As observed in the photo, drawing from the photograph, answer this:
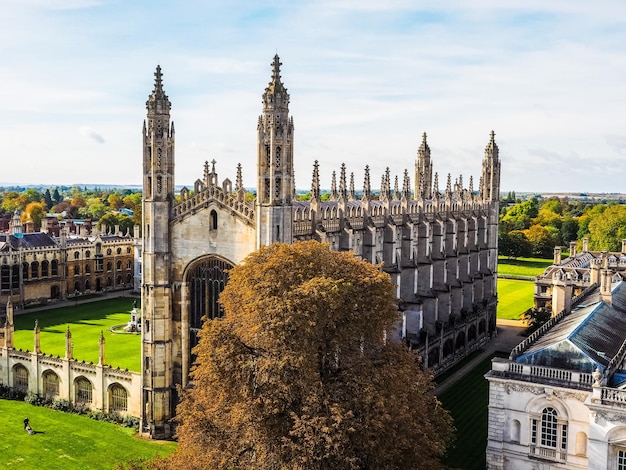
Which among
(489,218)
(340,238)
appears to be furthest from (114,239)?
(340,238)

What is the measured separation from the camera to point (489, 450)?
988 inches

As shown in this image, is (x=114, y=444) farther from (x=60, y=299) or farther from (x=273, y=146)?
(x=60, y=299)

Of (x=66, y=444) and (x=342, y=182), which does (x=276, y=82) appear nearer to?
(x=342, y=182)

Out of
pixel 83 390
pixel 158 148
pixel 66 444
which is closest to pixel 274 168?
pixel 158 148

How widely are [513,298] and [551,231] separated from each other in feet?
150

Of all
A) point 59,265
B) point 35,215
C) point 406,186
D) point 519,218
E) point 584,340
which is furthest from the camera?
point 35,215

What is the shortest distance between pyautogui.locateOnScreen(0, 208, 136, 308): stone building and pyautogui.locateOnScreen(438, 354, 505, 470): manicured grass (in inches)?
1715

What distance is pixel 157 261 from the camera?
30.2m

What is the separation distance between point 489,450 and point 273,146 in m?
14.8

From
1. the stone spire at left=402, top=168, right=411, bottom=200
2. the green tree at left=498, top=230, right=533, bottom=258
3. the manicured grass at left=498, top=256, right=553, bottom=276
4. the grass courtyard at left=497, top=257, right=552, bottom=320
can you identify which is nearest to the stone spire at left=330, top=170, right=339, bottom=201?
the stone spire at left=402, top=168, right=411, bottom=200

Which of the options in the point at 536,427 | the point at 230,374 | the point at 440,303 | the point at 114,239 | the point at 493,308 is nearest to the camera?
the point at 230,374

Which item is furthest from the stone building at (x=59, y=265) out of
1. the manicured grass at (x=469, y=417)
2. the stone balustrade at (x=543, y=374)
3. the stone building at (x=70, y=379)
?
the stone balustrade at (x=543, y=374)

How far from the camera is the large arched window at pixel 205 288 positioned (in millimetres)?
29500

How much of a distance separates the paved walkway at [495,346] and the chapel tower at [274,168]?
15.9m
